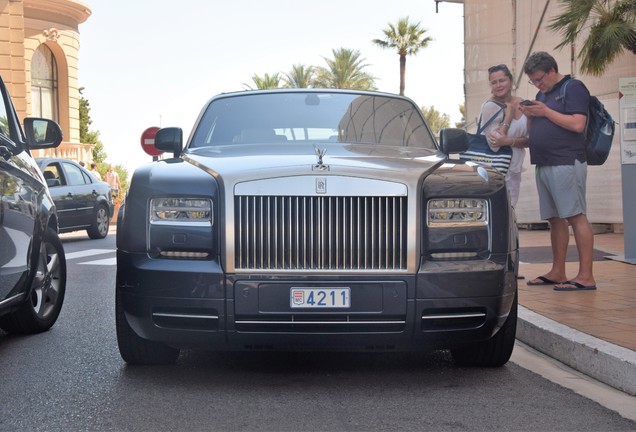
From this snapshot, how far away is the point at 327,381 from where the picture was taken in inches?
201

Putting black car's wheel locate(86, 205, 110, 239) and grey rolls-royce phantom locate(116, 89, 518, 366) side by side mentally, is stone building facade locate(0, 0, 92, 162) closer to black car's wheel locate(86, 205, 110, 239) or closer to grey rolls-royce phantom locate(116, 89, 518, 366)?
black car's wheel locate(86, 205, 110, 239)

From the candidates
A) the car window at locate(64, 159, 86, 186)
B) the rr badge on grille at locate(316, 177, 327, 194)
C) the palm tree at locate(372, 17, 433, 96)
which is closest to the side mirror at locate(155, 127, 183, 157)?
the rr badge on grille at locate(316, 177, 327, 194)

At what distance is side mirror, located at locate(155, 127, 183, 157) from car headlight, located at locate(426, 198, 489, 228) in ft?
6.47

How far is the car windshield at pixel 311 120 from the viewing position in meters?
6.27

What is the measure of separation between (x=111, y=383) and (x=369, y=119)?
8.04ft

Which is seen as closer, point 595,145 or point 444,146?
Result: point 444,146

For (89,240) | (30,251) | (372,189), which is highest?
(372,189)

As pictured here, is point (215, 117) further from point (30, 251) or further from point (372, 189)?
point (372, 189)

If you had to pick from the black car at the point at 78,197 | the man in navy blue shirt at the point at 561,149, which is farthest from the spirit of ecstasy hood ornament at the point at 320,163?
the black car at the point at 78,197

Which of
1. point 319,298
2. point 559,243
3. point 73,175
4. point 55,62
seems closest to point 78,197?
point 73,175

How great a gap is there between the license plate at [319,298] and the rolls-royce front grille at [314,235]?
4.6 inches

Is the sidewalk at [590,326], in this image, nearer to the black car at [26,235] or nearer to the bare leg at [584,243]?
the bare leg at [584,243]

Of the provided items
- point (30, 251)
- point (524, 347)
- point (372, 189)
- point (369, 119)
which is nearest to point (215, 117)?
point (369, 119)

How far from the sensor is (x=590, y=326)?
6.14 meters
